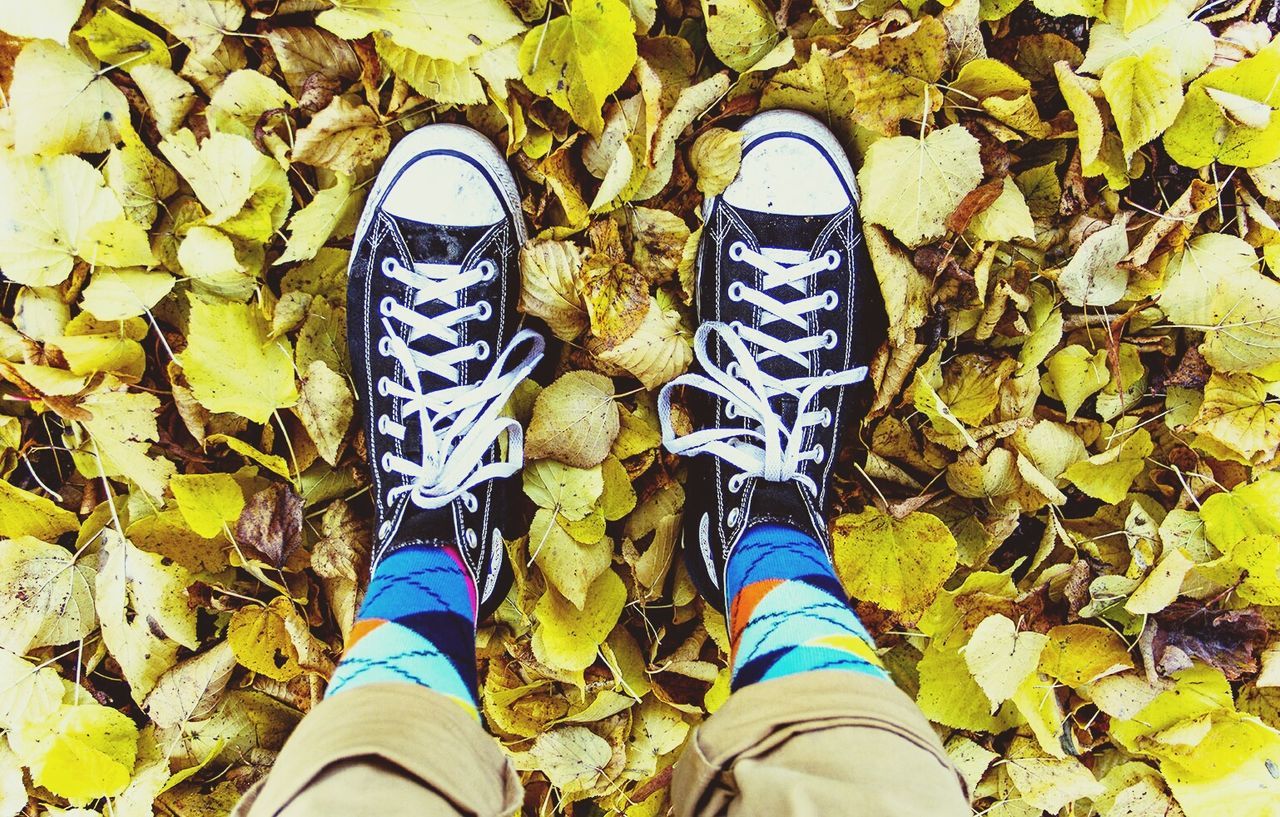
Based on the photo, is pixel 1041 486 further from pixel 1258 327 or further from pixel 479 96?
pixel 479 96

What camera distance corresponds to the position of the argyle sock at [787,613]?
675 millimetres

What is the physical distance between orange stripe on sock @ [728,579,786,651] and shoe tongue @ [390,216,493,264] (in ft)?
1.65

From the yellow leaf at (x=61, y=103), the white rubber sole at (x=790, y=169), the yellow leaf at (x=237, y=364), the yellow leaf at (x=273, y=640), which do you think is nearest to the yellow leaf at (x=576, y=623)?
the yellow leaf at (x=273, y=640)

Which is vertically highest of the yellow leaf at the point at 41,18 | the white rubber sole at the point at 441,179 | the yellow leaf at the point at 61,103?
the yellow leaf at the point at 41,18

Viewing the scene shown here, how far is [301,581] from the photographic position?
92cm

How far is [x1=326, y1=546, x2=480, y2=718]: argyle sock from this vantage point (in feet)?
2.20

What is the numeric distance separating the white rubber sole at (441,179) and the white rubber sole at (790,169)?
0.85ft

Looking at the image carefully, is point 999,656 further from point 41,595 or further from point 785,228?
point 41,595

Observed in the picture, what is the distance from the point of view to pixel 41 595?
87cm

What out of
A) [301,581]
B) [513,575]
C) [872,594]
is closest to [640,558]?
[513,575]

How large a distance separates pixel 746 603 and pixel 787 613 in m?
0.06

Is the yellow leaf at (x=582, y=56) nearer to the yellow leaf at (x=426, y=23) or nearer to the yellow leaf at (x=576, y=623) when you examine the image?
the yellow leaf at (x=426, y=23)

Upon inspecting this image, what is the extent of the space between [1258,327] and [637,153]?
0.70m


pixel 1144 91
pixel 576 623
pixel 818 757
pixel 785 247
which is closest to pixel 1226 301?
pixel 1144 91
